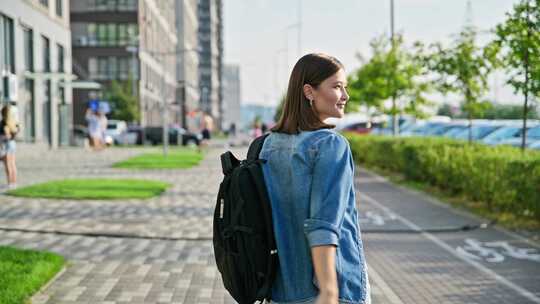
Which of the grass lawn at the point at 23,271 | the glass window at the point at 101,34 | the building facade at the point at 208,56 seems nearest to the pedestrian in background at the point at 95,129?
the grass lawn at the point at 23,271

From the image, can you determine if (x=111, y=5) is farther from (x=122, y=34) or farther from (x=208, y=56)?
(x=208, y=56)

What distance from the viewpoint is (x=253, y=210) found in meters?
2.79

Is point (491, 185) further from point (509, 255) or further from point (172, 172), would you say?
point (172, 172)

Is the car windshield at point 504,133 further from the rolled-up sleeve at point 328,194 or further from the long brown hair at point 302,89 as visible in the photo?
the rolled-up sleeve at point 328,194

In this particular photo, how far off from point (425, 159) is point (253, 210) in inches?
599

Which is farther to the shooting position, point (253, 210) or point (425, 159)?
point (425, 159)

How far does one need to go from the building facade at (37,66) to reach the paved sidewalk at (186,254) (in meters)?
18.1

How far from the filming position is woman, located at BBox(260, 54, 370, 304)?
106 inches

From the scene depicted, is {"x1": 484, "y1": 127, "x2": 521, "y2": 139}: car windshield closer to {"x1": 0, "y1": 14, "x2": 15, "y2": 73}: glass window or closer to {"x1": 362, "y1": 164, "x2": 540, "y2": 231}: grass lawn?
{"x1": 362, "y1": 164, "x2": 540, "y2": 231}: grass lawn

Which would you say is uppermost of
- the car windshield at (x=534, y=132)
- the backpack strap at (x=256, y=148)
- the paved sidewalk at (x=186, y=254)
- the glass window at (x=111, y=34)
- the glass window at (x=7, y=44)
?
the glass window at (x=111, y=34)

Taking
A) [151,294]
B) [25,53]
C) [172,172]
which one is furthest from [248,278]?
[25,53]

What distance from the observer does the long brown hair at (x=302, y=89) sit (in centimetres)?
288

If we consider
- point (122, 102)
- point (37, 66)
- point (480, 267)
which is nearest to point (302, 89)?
point (480, 267)

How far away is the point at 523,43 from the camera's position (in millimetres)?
13859
